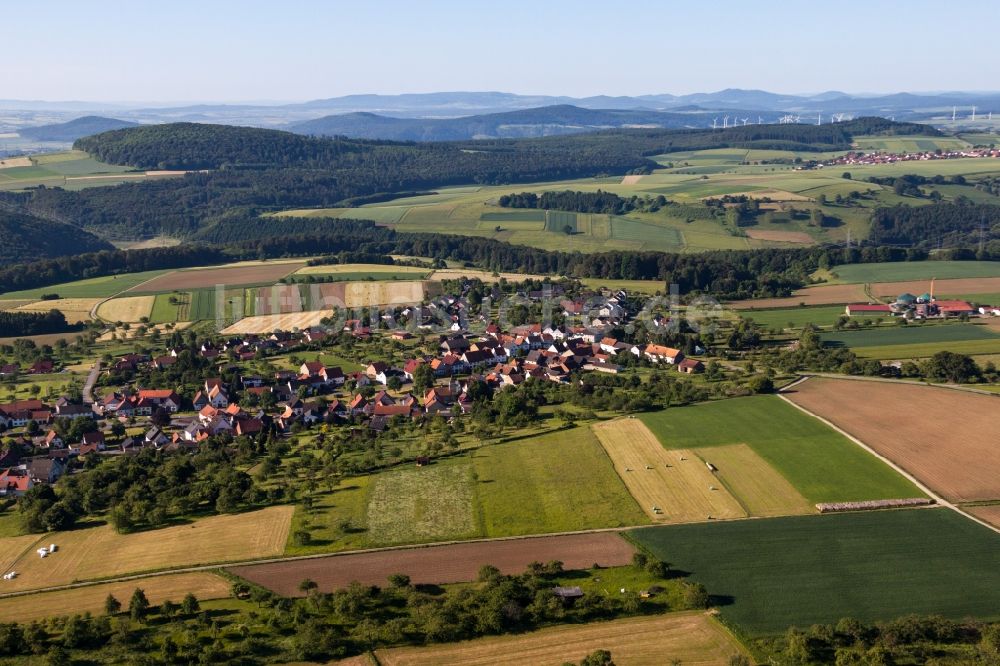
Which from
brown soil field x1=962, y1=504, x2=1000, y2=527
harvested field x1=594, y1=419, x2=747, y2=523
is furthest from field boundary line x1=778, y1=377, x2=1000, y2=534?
harvested field x1=594, y1=419, x2=747, y2=523

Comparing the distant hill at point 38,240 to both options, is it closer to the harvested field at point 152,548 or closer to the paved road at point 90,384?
the paved road at point 90,384

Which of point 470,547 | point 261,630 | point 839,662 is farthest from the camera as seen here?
point 470,547

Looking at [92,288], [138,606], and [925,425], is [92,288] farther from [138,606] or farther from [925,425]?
[925,425]

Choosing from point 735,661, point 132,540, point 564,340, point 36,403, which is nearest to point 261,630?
point 132,540

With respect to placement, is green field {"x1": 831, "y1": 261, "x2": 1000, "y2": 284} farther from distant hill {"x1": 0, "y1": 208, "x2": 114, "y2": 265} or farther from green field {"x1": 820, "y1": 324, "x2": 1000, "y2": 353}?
distant hill {"x1": 0, "y1": 208, "x2": 114, "y2": 265}

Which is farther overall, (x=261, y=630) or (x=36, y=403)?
(x=36, y=403)

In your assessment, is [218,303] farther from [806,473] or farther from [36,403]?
[806,473]

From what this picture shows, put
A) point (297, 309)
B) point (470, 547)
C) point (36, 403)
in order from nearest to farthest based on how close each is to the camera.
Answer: point (470, 547) → point (36, 403) → point (297, 309)
